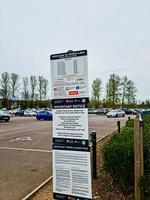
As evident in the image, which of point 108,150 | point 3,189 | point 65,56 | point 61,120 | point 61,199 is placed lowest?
point 3,189

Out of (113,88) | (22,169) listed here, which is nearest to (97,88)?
(113,88)

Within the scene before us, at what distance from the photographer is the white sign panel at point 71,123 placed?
13.2ft

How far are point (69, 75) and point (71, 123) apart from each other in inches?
25.9

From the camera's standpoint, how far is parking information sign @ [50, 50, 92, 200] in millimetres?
4031

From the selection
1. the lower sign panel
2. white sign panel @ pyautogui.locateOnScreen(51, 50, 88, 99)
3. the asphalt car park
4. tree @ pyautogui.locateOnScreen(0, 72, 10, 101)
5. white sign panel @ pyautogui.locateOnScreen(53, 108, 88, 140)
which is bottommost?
the asphalt car park

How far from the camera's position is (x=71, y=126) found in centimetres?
412

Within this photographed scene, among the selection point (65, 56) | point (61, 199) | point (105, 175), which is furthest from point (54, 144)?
point (105, 175)

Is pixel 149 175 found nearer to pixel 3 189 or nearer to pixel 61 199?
pixel 61 199

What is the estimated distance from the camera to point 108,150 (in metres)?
5.60

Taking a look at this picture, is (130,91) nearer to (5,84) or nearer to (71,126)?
(5,84)

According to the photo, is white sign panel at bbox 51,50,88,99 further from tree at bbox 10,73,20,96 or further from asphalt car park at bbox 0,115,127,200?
tree at bbox 10,73,20,96

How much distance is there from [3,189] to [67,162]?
270 cm

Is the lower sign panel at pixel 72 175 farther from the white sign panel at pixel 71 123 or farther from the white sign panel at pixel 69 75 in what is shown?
the white sign panel at pixel 69 75

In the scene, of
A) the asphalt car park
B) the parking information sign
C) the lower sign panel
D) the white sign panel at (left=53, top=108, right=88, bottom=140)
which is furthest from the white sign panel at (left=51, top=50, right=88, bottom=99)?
the asphalt car park
